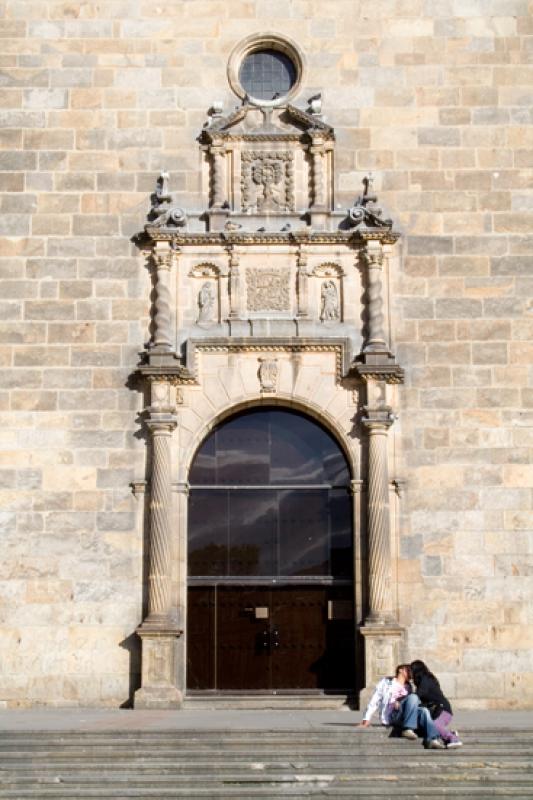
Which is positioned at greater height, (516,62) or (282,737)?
(516,62)

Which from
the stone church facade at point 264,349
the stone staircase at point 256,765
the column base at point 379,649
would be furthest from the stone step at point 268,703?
the stone staircase at point 256,765

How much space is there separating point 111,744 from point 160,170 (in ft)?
29.0

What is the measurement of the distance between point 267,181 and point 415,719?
8586 millimetres

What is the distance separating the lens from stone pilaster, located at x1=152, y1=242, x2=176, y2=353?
58.3ft

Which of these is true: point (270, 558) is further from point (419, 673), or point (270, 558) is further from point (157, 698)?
point (419, 673)

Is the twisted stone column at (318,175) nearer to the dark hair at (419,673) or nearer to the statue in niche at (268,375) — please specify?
the statue in niche at (268,375)

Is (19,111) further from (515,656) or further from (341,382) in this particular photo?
(515,656)

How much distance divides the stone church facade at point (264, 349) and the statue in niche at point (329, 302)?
0.05m

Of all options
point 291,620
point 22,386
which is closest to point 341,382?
point 291,620

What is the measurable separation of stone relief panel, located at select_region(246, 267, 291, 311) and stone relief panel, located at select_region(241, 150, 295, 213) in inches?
38.6

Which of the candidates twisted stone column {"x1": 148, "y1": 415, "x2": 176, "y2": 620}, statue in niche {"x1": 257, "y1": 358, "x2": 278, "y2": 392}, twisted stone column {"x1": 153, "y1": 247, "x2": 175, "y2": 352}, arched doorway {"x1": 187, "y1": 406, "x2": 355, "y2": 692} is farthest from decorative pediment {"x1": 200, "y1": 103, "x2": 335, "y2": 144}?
twisted stone column {"x1": 148, "y1": 415, "x2": 176, "y2": 620}

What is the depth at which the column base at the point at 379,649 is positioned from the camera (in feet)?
54.9

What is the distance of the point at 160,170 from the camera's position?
1842cm

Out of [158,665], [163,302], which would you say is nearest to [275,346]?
[163,302]
